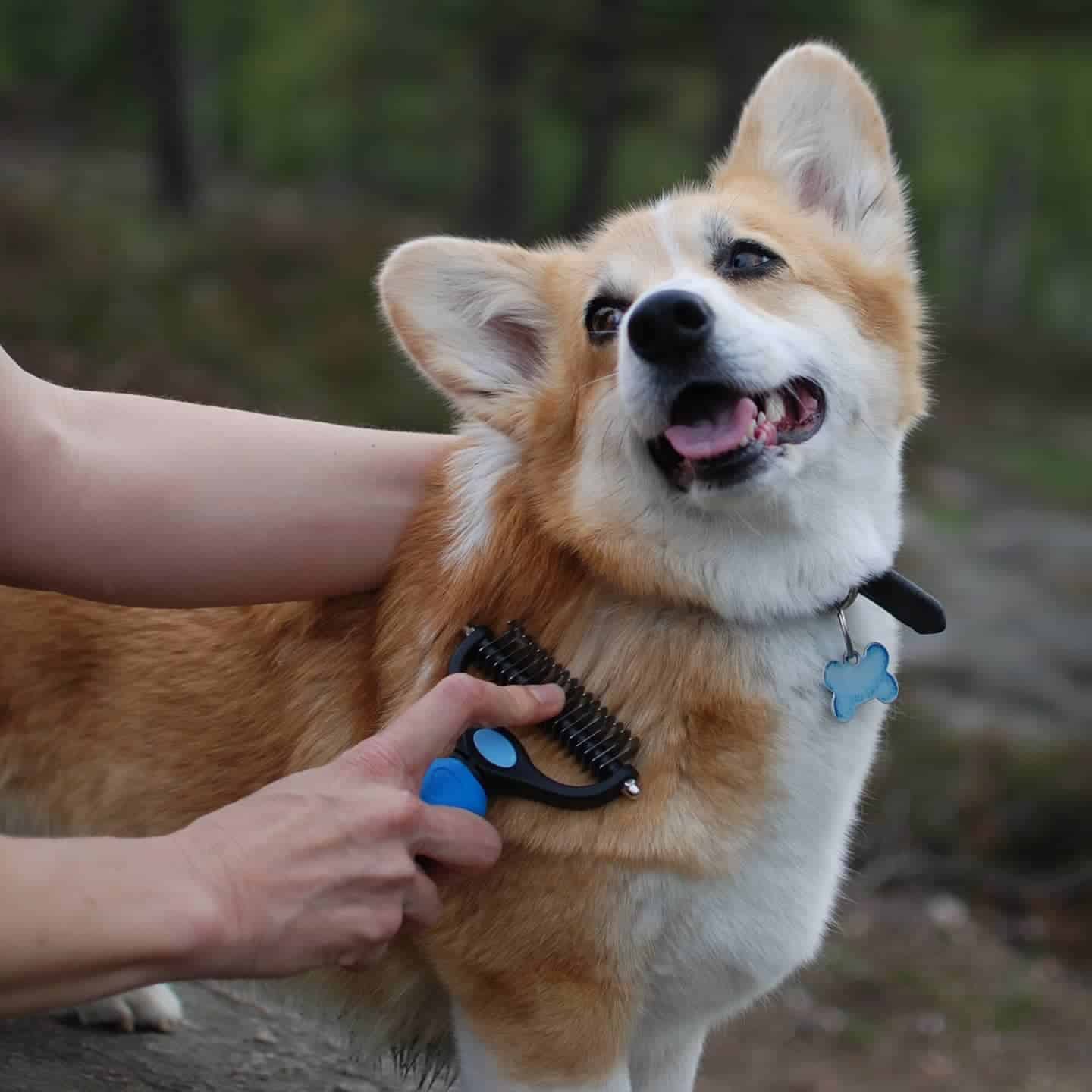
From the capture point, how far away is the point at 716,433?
2.21m

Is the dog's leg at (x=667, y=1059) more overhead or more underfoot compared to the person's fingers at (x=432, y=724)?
more underfoot

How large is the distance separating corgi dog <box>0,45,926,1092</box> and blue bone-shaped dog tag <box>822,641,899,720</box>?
0.11ft

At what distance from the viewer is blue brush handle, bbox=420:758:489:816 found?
2068mm

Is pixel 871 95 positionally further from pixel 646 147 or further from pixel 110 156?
pixel 646 147

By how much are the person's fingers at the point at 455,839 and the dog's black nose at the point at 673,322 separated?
0.78 metres

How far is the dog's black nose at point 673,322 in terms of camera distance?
2.15 meters

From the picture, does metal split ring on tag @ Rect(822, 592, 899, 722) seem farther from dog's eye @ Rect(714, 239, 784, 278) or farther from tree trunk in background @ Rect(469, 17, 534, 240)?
tree trunk in background @ Rect(469, 17, 534, 240)

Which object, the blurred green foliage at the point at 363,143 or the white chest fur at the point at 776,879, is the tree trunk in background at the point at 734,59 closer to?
the blurred green foliage at the point at 363,143

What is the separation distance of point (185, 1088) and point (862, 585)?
1.74 metres

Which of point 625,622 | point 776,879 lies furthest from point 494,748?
point 776,879

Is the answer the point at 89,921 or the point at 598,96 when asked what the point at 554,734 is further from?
the point at 598,96

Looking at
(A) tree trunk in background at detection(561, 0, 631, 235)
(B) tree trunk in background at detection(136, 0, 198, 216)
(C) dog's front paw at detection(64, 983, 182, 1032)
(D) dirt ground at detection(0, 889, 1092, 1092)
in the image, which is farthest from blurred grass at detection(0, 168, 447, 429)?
(C) dog's front paw at detection(64, 983, 182, 1032)

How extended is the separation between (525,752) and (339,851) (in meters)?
0.38

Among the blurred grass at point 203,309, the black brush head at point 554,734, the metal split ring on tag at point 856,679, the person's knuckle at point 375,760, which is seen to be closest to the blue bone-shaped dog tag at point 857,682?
the metal split ring on tag at point 856,679
